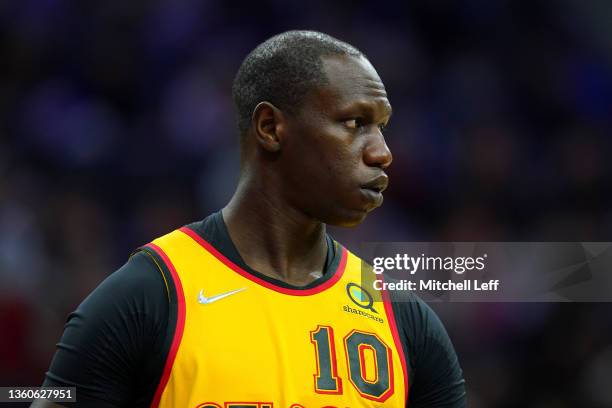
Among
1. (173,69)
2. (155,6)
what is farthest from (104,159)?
(155,6)

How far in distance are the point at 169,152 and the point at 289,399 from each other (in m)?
6.33

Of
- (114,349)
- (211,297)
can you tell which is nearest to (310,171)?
(211,297)

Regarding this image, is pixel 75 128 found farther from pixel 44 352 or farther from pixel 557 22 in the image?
pixel 557 22

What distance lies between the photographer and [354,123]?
360 centimetres

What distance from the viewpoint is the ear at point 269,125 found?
3656 mm

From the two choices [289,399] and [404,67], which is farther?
[404,67]

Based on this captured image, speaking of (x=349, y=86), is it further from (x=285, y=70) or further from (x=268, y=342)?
(x=268, y=342)

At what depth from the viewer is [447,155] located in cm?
966

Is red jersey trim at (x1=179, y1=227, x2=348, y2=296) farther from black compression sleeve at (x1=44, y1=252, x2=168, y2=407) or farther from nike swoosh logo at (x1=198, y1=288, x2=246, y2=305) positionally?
black compression sleeve at (x1=44, y1=252, x2=168, y2=407)

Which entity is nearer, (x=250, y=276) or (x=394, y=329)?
(x=250, y=276)

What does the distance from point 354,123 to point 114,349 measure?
1144 millimetres

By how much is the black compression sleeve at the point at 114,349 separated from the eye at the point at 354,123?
2.95 feet

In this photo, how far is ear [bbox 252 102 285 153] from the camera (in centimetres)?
366

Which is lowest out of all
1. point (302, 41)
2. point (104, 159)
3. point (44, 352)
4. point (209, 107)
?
point (44, 352)
